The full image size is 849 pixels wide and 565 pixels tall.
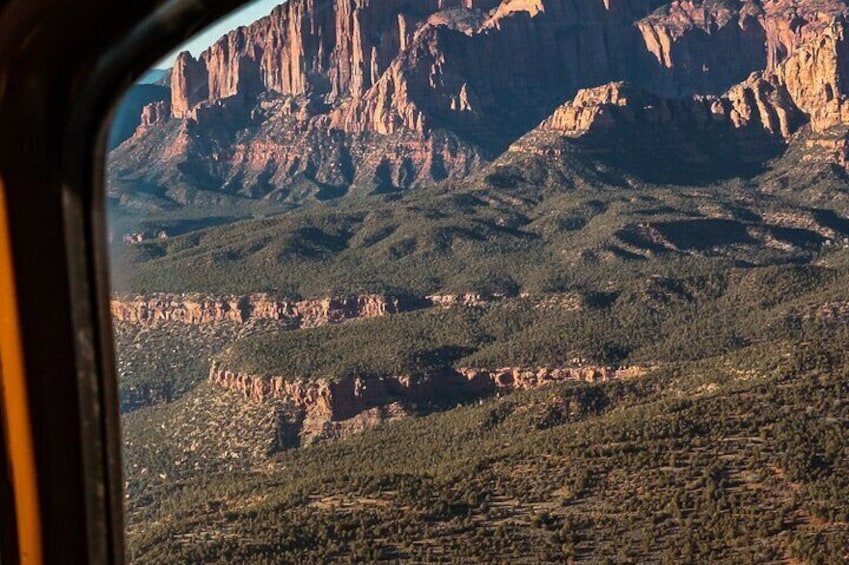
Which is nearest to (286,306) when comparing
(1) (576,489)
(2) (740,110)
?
(1) (576,489)

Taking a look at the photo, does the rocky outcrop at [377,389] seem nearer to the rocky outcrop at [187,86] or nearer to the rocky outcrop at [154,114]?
the rocky outcrop at [154,114]

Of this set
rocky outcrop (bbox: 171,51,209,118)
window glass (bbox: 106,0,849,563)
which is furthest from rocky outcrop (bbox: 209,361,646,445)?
rocky outcrop (bbox: 171,51,209,118)

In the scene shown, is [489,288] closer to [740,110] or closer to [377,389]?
[377,389]

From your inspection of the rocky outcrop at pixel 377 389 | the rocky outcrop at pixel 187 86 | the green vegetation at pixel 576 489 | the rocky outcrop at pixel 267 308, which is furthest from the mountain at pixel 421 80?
the green vegetation at pixel 576 489

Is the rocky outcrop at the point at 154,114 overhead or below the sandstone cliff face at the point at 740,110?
overhead

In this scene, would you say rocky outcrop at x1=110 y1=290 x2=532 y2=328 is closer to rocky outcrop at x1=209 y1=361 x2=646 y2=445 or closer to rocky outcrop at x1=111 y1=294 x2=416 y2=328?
rocky outcrop at x1=111 y1=294 x2=416 y2=328
